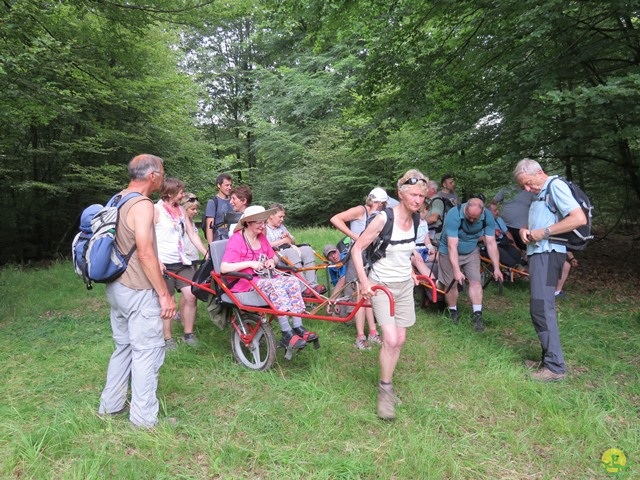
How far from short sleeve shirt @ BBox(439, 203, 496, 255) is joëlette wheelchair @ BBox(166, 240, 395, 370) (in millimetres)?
2011

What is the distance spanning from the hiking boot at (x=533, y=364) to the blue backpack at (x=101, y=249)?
3741 millimetres

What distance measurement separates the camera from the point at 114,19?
22.5 ft

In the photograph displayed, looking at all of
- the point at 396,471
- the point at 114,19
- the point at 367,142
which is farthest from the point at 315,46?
the point at 396,471

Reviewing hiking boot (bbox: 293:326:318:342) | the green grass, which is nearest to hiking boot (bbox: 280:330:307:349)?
hiking boot (bbox: 293:326:318:342)

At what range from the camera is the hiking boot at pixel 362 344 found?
4.72 metres

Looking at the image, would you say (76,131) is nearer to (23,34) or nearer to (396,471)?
(23,34)

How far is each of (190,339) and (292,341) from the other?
5.32 ft

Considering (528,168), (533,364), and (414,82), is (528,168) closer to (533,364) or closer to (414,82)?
(533,364)

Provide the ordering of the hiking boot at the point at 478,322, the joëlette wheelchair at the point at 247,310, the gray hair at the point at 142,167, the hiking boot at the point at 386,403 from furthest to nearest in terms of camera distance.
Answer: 1. the hiking boot at the point at 478,322
2. the joëlette wheelchair at the point at 247,310
3. the hiking boot at the point at 386,403
4. the gray hair at the point at 142,167

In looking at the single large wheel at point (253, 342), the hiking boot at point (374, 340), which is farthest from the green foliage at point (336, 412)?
the hiking boot at point (374, 340)

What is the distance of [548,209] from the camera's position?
12.9 feet

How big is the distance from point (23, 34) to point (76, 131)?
7.08 m

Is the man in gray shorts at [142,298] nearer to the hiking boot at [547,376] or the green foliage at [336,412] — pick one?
the green foliage at [336,412]

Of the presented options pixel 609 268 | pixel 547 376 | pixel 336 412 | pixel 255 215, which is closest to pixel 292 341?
pixel 336 412
